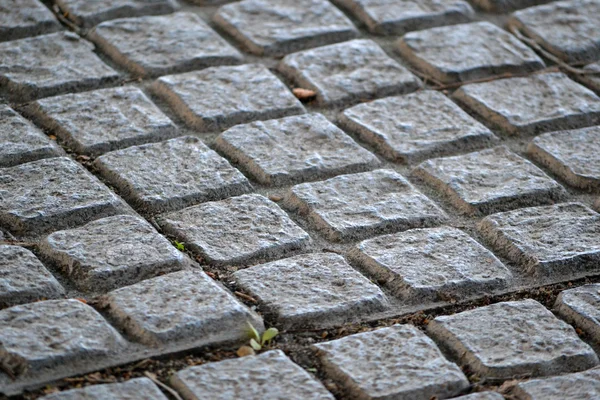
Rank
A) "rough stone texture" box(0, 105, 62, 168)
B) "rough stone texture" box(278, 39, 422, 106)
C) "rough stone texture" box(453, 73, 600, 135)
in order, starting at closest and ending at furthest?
1. "rough stone texture" box(0, 105, 62, 168)
2. "rough stone texture" box(453, 73, 600, 135)
3. "rough stone texture" box(278, 39, 422, 106)

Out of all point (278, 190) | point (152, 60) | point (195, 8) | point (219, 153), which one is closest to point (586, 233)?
point (278, 190)

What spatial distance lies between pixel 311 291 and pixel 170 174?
26.9 inches

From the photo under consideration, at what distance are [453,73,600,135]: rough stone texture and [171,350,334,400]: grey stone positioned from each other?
1.47 metres

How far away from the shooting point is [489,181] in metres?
2.95

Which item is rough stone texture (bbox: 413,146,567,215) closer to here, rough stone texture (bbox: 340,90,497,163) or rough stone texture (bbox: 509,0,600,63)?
rough stone texture (bbox: 340,90,497,163)

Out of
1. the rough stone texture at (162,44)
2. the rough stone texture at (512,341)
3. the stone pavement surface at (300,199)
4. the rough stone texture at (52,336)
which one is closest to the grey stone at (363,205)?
the stone pavement surface at (300,199)

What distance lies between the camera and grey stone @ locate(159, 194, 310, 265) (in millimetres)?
2551

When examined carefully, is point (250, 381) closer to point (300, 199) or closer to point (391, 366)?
point (391, 366)

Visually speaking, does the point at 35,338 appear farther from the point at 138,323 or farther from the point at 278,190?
the point at 278,190

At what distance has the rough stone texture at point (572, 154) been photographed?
9.88ft

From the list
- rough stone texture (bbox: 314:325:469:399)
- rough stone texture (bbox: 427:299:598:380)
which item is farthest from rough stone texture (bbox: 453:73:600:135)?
rough stone texture (bbox: 314:325:469:399)

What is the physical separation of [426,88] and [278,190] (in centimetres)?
89

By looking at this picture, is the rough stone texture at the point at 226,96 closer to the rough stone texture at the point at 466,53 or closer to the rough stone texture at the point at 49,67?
the rough stone texture at the point at 49,67

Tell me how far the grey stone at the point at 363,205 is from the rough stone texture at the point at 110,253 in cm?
44
